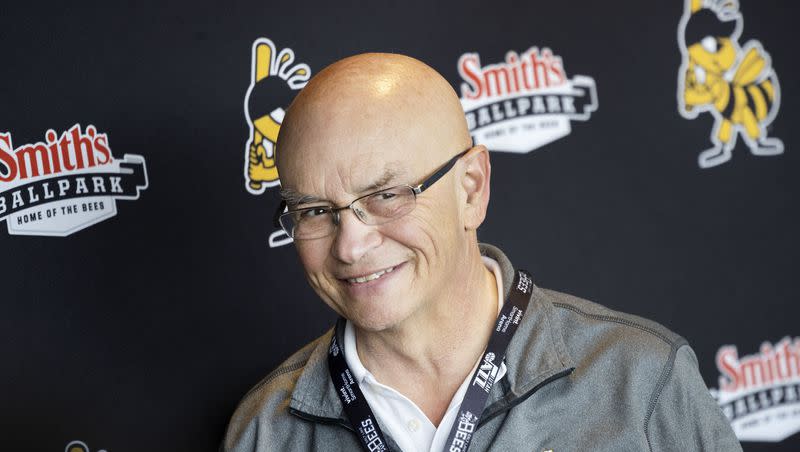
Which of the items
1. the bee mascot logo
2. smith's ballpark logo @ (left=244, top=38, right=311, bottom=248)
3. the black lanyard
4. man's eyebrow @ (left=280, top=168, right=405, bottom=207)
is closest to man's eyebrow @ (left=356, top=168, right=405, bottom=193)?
man's eyebrow @ (left=280, top=168, right=405, bottom=207)

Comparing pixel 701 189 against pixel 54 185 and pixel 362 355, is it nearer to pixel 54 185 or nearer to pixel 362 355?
pixel 362 355

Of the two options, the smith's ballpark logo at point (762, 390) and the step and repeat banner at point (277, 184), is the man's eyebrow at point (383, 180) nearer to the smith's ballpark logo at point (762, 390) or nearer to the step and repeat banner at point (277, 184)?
the step and repeat banner at point (277, 184)

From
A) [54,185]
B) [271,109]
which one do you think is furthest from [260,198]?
[54,185]

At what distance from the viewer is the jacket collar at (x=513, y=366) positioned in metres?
1.51

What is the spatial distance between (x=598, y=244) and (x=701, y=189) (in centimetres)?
28

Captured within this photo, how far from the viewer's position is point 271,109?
6.65 feet

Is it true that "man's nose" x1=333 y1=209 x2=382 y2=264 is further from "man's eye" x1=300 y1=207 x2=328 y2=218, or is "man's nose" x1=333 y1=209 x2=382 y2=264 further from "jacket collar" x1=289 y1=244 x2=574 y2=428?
"jacket collar" x1=289 y1=244 x2=574 y2=428

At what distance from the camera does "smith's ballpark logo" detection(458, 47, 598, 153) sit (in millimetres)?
2170

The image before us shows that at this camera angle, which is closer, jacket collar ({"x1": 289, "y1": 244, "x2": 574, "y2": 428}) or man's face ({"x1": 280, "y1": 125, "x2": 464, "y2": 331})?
man's face ({"x1": 280, "y1": 125, "x2": 464, "y2": 331})

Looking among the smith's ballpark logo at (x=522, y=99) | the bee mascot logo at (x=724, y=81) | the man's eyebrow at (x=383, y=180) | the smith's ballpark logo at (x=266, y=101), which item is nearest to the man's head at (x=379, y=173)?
the man's eyebrow at (x=383, y=180)

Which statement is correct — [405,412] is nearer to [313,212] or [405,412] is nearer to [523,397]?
[523,397]

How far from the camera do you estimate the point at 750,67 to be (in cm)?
238

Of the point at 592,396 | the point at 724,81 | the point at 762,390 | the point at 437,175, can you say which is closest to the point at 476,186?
the point at 437,175

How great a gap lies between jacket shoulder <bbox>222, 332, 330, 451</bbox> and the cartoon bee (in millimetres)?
431
